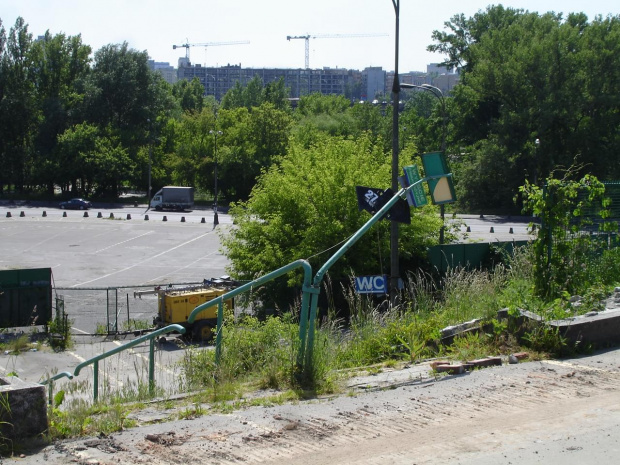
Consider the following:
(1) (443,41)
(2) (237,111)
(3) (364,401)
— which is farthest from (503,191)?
(3) (364,401)

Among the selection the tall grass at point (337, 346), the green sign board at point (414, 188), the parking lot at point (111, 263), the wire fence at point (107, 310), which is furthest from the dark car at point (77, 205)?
the green sign board at point (414, 188)

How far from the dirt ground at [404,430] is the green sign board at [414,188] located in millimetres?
3104

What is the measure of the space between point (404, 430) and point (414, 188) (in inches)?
184

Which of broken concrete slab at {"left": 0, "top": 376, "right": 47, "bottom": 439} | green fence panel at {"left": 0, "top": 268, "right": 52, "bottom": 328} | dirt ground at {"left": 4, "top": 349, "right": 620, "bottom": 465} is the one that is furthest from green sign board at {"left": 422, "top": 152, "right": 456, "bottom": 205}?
green fence panel at {"left": 0, "top": 268, "right": 52, "bottom": 328}

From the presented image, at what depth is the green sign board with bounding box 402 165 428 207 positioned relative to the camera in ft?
31.9

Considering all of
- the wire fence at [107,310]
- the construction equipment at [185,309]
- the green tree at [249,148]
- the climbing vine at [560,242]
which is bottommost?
the wire fence at [107,310]

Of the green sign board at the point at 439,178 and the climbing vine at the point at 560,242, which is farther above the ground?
the green sign board at the point at 439,178

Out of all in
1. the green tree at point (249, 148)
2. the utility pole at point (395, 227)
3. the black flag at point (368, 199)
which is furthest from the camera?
the green tree at point (249, 148)

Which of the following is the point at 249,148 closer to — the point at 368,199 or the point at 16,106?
the point at 16,106

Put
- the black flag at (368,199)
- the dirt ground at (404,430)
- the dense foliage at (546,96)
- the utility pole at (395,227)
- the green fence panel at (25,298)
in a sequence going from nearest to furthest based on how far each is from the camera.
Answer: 1. the dirt ground at (404,430)
2. the black flag at (368,199)
3. the utility pole at (395,227)
4. the green fence panel at (25,298)
5. the dense foliage at (546,96)

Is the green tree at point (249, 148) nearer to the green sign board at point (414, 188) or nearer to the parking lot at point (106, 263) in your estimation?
the parking lot at point (106, 263)

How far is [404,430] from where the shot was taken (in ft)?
19.6

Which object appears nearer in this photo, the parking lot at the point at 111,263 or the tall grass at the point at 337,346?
the tall grass at the point at 337,346

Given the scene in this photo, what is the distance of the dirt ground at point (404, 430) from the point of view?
539cm
